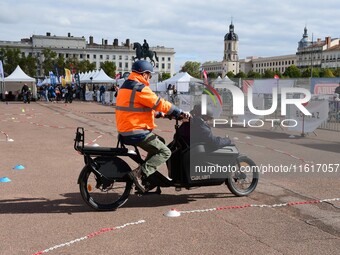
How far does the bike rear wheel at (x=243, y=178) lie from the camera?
246 inches

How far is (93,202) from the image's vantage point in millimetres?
5625

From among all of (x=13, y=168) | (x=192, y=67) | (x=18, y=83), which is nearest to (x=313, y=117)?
(x=13, y=168)

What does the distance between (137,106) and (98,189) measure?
4.05 feet

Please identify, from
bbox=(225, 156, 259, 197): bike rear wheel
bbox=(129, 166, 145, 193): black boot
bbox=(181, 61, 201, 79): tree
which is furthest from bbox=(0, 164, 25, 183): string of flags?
bbox=(181, 61, 201, 79): tree

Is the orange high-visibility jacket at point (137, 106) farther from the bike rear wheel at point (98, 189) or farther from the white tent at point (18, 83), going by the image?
the white tent at point (18, 83)

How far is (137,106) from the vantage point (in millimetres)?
5430

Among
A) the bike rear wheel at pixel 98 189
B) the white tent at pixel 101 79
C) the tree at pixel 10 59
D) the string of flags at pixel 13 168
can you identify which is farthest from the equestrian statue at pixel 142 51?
the tree at pixel 10 59

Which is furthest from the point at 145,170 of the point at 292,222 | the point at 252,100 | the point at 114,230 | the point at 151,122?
the point at 252,100

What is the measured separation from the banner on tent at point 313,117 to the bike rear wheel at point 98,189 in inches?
390

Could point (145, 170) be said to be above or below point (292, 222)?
above

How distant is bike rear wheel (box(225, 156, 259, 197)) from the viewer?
6250 mm

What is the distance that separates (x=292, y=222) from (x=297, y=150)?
6.16 metres

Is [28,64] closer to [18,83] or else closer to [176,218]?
[18,83]

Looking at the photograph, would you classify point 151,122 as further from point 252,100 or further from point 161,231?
point 252,100
